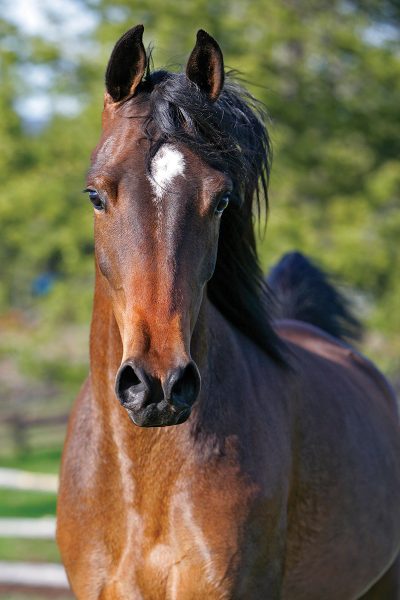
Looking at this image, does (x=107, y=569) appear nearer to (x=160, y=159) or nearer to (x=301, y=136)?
(x=160, y=159)

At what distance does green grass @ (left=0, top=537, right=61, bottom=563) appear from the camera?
998 cm

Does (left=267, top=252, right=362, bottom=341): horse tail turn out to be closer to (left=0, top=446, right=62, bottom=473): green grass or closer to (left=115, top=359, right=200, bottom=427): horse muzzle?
(left=115, top=359, right=200, bottom=427): horse muzzle

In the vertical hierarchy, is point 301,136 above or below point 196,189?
above

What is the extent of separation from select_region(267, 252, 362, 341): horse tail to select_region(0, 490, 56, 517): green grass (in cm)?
898

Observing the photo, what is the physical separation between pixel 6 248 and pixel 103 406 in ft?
53.0

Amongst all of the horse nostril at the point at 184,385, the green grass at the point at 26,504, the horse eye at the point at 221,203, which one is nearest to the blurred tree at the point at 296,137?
the green grass at the point at 26,504

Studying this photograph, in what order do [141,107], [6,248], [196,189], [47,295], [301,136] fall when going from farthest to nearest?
[6,248]
[47,295]
[301,136]
[141,107]
[196,189]

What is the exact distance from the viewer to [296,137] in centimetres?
1335

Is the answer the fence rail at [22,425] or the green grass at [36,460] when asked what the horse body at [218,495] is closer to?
the green grass at [36,460]

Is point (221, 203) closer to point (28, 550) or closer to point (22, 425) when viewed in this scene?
point (28, 550)

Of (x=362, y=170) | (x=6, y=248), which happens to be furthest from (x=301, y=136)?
(x=6, y=248)

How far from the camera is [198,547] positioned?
3.01 meters

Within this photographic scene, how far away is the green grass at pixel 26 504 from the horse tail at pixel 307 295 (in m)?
8.98

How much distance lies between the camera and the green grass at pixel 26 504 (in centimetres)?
1388
